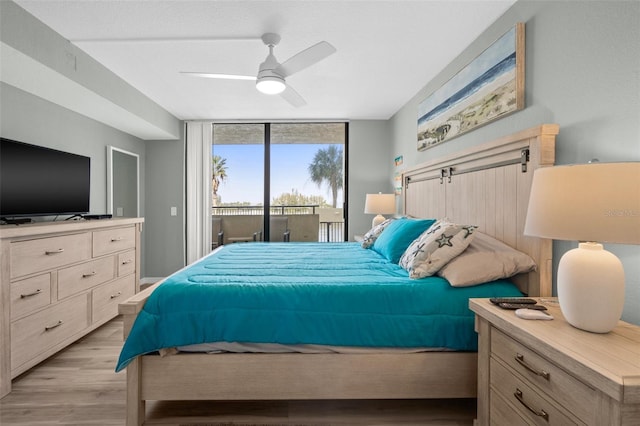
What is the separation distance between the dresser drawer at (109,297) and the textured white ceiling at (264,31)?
206cm

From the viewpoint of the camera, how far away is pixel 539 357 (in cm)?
115

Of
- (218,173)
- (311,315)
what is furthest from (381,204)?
(218,173)

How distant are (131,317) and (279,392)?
848mm

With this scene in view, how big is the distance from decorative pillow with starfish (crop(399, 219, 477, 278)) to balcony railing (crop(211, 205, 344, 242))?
3279 millimetres

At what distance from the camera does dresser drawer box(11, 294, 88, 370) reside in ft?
6.78

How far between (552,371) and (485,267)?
69 centimetres

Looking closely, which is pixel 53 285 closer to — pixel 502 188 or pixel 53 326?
pixel 53 326

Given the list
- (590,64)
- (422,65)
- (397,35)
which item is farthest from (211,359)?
(422,65)

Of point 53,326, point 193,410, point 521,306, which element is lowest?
point 193,410

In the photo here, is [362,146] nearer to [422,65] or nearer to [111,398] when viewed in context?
[422,65]

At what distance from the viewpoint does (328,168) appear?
5.82 metres

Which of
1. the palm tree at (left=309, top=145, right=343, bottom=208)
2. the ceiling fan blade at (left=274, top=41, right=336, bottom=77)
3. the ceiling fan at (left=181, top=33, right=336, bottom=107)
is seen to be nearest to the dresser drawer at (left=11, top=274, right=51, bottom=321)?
the ceiling fan at (left=181, top=33, right=336, bottom=107)

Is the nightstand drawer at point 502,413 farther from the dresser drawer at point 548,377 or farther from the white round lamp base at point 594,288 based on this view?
the white round lamp base at point 594,288

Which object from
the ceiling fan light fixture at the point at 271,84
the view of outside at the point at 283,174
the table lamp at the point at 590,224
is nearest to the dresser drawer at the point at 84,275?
the ceiling fan light fixture at the point at 271,84
